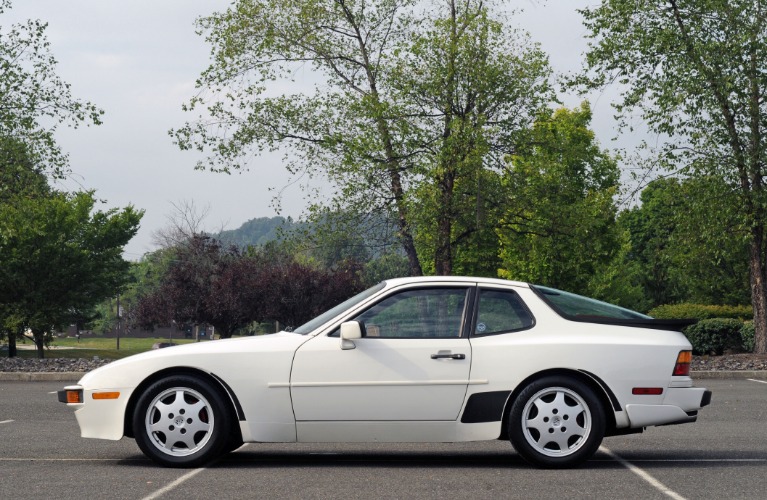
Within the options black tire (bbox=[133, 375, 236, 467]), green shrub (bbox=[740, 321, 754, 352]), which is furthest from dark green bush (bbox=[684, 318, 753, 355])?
black tire (bbox=[133, 375, 236, 467])

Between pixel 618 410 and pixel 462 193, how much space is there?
2131 centimetres

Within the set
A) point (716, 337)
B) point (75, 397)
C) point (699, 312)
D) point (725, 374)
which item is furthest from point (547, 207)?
point (75, 397)

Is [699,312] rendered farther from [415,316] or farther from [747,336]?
[415,316]

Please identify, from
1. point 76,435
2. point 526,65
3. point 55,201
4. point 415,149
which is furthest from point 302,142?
point 76,435

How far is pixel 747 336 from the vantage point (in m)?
31.6

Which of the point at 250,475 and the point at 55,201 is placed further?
the point at 55,201

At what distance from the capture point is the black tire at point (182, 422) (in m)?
8.27

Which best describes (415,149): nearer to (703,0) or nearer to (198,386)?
(703,0)

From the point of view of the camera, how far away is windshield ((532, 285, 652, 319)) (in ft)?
28.4

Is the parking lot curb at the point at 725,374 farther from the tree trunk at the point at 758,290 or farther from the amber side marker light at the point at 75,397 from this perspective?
the amber side marker light at the point at 75,397

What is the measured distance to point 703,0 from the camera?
2695 cm

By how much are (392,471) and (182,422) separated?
1.61 meters

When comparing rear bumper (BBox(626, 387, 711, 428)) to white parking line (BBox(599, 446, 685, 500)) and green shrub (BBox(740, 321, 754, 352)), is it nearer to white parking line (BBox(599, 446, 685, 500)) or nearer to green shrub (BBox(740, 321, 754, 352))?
white parking line (BBox(599, 446, 685, 500))

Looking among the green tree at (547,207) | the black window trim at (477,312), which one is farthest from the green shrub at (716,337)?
the black window trim at (477,312)
